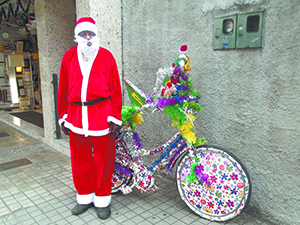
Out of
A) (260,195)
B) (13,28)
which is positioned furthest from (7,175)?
(13,28)

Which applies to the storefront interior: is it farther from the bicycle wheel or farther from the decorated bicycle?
the bicycle wheel

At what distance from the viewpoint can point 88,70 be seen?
2.80m

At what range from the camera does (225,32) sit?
293cm

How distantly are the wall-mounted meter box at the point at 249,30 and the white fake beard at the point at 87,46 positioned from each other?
1.57 m

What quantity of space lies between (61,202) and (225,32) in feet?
9.67

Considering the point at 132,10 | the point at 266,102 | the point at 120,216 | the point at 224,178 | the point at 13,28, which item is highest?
the point at 13,28

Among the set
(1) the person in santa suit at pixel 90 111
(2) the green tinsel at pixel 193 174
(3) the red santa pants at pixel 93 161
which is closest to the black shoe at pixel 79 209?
(1) the person in santa suit at pixel 90 111

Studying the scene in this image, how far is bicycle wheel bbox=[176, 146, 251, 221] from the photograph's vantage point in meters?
2.60

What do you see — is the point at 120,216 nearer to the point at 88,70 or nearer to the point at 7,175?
the point at 88,70

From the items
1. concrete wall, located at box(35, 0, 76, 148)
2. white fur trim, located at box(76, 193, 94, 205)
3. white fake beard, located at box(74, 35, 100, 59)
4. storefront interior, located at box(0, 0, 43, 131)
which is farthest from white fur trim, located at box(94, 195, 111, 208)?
storefront interior, located at box(0, 0, 43, 131)

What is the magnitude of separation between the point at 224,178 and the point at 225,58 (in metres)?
1.36

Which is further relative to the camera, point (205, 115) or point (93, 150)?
point (205, 115)

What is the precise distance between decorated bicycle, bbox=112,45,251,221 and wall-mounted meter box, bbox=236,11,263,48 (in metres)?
0.67

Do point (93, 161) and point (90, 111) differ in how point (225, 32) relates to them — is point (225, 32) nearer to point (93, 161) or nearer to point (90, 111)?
point (90, 111)
